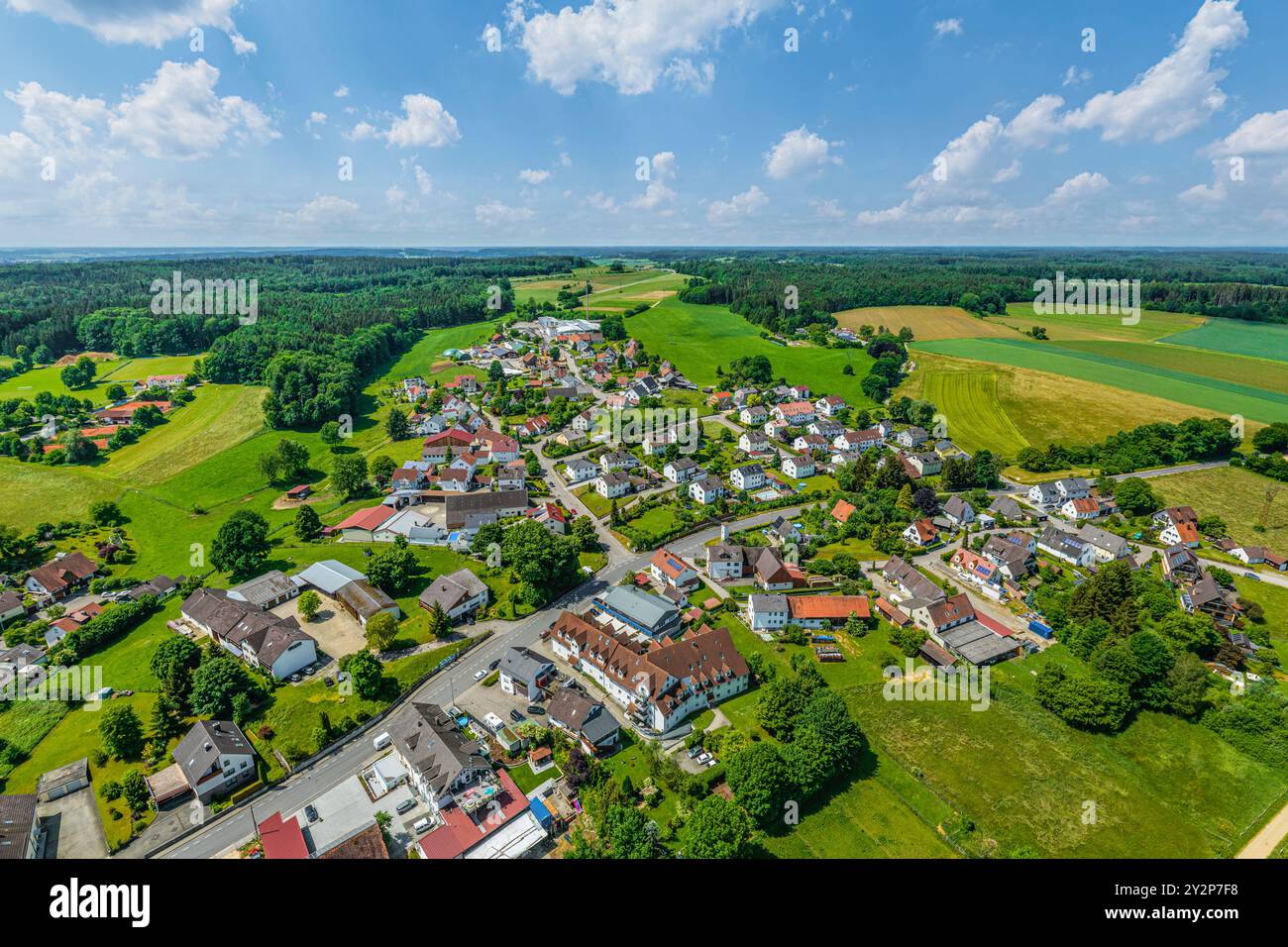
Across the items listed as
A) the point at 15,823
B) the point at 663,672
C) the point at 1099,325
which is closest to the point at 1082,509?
the point at 663,672

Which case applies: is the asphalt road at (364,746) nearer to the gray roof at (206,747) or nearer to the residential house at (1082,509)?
the gray roof at (206,747)

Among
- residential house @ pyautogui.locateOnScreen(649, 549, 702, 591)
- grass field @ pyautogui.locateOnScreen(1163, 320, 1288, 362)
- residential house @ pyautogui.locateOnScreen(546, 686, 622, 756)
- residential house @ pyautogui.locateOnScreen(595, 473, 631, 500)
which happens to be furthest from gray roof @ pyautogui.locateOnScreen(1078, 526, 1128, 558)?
grass field @ pyautogui.locateOnScreen(1163, 320, 1288, 362)

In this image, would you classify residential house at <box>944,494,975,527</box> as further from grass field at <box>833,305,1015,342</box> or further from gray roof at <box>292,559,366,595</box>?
grass field at <box>833,305,1015,342</box>

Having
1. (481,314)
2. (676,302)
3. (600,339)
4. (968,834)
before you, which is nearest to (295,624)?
(968,834)
